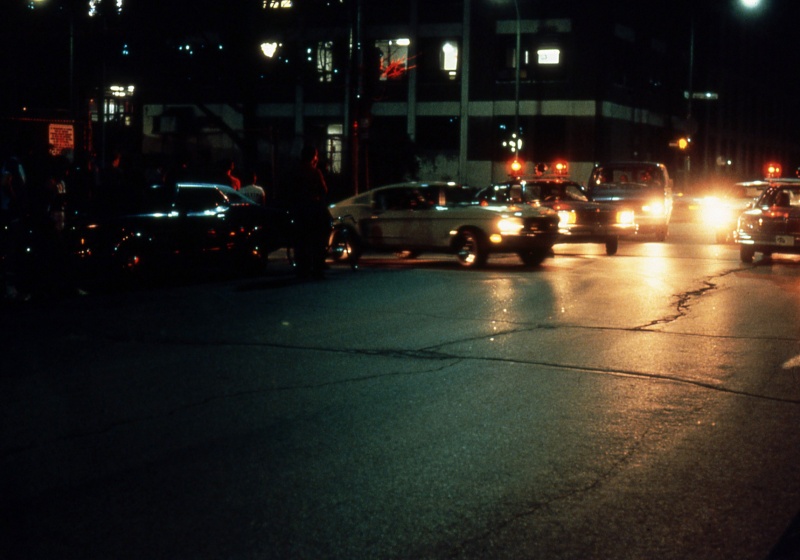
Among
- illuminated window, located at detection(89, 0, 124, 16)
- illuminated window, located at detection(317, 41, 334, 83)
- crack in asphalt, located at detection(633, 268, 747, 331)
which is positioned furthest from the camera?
illuminated window, located at detection(317, 41, 334, 83)

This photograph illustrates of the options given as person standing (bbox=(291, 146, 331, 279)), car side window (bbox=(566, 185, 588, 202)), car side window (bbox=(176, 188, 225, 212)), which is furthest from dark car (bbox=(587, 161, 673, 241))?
car side window (bbox=(176, 188, 225, 212))

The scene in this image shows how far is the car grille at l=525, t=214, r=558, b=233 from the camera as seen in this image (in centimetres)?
2019

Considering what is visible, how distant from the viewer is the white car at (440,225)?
2016 centimetres

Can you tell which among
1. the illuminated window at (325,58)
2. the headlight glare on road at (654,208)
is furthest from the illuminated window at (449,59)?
the headlight glare on road at (654,208)

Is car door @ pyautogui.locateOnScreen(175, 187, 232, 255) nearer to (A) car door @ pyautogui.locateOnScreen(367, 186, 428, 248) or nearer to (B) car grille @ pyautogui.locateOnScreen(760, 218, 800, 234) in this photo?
(A) car door @ pyautogui.locateOnScreen(367, 186, 428, 248)

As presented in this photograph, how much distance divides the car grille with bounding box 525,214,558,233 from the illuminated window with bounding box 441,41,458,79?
36675mm

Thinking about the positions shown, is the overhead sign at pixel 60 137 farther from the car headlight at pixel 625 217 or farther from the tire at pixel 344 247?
the car headlight at pixel 625 217

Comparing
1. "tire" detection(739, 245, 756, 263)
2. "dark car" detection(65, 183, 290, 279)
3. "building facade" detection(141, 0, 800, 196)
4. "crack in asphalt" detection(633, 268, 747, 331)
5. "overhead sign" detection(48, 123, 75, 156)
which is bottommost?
"crack in asphalt" detection(633, 268, 747, 331)

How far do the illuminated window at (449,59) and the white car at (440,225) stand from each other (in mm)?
34916

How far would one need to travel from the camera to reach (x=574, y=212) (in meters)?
23.5

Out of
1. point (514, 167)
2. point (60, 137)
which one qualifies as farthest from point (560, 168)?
point (60, 137)

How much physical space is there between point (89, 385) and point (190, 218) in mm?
8870

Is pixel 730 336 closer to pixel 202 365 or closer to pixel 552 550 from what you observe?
pixel 202 365

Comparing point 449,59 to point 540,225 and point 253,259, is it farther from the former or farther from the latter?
point 253,259
